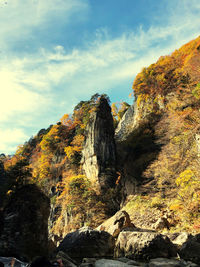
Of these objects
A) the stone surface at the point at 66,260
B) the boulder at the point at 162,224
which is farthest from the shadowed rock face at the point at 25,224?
the boulder at the point at 162,224

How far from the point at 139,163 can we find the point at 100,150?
19.1ft

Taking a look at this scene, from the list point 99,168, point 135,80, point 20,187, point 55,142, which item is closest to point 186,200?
point 20,187

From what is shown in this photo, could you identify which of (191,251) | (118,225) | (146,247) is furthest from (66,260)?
(118,225)

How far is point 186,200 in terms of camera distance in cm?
1325

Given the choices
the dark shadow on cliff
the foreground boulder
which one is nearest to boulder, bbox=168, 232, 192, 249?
the foreground boulder

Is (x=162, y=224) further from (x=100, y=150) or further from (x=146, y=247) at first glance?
(x=100, y=150)

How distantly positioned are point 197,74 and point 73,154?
21.8 m

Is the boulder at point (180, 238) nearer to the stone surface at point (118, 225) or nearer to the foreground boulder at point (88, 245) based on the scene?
the stone surface at point (118, 225)

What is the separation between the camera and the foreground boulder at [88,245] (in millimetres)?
9875

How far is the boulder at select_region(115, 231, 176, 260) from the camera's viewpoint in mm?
8234

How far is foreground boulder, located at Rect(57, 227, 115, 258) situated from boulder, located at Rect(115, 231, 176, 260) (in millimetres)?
1378

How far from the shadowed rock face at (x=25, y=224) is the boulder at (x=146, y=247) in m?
3.97

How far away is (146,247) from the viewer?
330 inches

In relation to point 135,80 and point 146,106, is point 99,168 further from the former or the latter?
point 135,80
